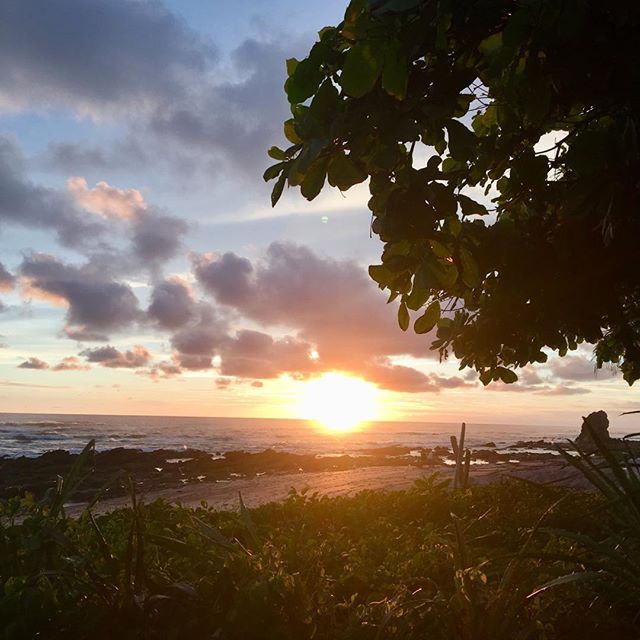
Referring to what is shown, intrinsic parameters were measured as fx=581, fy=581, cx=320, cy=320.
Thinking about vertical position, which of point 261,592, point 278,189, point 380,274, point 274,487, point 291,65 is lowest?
point 274,487

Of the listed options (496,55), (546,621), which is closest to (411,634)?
(546,621)

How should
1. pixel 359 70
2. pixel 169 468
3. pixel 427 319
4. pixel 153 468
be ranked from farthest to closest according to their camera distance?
pixel 169 468, pixel 153 468, pixel 427 319, pixel 359 70

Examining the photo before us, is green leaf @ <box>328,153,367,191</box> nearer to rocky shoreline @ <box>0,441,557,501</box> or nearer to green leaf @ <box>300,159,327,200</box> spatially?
green leaf @ <box>300,159,327,200</box>

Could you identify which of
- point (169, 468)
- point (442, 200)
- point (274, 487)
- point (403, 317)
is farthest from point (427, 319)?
point (169, 468)

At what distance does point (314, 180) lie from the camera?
246 cm

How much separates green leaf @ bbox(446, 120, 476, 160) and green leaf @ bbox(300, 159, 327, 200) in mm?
530

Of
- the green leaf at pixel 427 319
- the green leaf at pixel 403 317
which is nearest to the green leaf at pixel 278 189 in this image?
the green leaf at pixel 403 317

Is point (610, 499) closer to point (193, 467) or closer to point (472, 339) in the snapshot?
point (472, 339)

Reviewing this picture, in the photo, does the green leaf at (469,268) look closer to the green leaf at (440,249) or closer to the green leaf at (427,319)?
the green leaf at (440,249)

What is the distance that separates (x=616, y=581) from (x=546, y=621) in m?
0.74

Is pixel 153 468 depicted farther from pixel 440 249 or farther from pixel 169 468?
pixel 440 249

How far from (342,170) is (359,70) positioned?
649 millimetres

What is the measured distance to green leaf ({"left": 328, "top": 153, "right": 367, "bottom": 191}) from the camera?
249 cm

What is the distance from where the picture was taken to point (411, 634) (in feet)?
8.07
